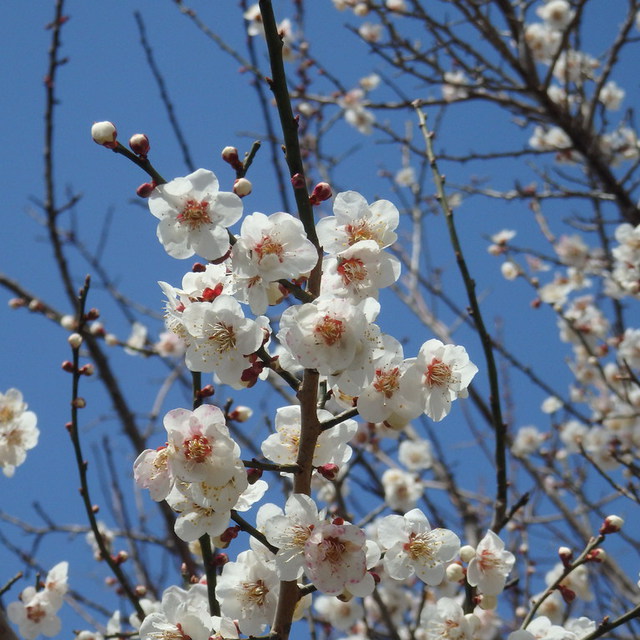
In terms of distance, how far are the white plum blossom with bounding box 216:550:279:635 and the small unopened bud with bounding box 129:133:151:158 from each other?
0.90m

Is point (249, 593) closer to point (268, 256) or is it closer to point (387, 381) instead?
point (387, 381)

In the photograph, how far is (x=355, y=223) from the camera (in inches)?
59.2

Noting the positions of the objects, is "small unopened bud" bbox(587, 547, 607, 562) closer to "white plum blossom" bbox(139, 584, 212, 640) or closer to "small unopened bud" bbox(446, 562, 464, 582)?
"small unopened bud" bbox(446, 562, 464, 582)

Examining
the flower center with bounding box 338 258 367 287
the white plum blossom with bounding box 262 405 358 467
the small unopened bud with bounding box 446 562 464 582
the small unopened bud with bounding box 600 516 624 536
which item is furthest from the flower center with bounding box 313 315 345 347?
the small unopened bud with bounding box 600 516 624 536

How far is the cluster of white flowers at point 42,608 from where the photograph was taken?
7.84ft

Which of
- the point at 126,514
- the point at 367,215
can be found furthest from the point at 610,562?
the point at 367,215

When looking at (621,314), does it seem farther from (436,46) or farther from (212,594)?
(212,594)

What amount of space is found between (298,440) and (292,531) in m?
0.24

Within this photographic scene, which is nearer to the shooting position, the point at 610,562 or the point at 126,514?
the point at 610,562

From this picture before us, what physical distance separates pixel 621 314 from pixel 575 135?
1510 millimetres

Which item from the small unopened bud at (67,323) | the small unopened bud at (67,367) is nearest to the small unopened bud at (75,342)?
the small unopened bud at (67,367)

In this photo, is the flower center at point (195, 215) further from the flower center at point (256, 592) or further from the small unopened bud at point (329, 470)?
the flower center at point (256, 592)

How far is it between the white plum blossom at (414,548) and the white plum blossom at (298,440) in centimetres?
21

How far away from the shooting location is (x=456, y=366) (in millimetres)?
1565
